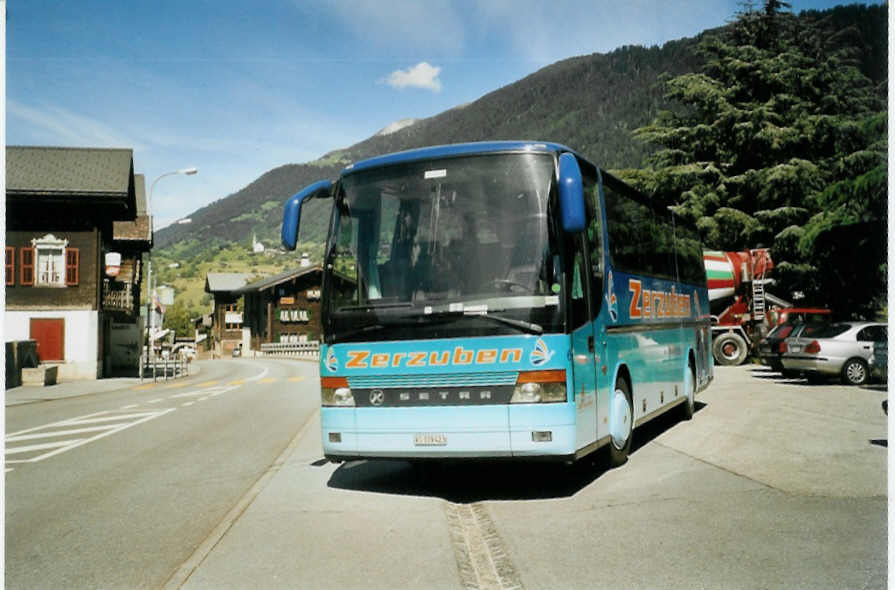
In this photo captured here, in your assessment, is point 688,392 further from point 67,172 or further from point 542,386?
point 67,172

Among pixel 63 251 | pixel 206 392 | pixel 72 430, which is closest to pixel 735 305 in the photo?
pixel 206 392

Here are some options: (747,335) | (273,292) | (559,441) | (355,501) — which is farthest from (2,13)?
(273,292)

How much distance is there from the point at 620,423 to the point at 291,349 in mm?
75129

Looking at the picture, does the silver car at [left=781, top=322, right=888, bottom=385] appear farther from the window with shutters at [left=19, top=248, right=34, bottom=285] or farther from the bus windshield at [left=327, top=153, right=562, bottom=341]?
the window with shutters at [left=19, top=248, right=34, bottom=285]

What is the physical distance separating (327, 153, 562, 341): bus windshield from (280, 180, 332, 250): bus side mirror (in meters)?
0.43

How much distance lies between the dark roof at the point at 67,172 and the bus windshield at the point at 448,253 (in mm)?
31341

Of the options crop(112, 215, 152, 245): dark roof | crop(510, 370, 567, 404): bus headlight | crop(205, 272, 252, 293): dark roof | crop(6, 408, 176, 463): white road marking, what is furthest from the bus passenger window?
crop(205, 272, 252, 293): dark roof

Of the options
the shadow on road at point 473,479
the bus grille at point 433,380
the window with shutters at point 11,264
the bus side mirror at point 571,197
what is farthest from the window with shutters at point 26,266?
the bus side mirror at point 571,197

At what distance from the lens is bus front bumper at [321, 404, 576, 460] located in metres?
7.16

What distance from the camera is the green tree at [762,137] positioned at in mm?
28688

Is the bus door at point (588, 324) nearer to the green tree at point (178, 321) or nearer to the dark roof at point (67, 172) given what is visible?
the dark roof at point (67, 172)

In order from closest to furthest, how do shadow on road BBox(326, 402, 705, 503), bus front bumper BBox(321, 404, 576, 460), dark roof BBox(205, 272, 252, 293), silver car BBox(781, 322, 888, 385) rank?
bus front bumper BBox(321, 404, 576, 460), shadow on road BBox(326, 402, 705, 503), silver car BBox(781, 322, 888, 385), dark roof BBox(205, 272, 252, 293)

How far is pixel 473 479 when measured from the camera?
8883mm

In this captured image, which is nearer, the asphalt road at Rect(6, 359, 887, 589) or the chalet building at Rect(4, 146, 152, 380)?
the asphalt road at Rect(6, 359, 887, 589)
